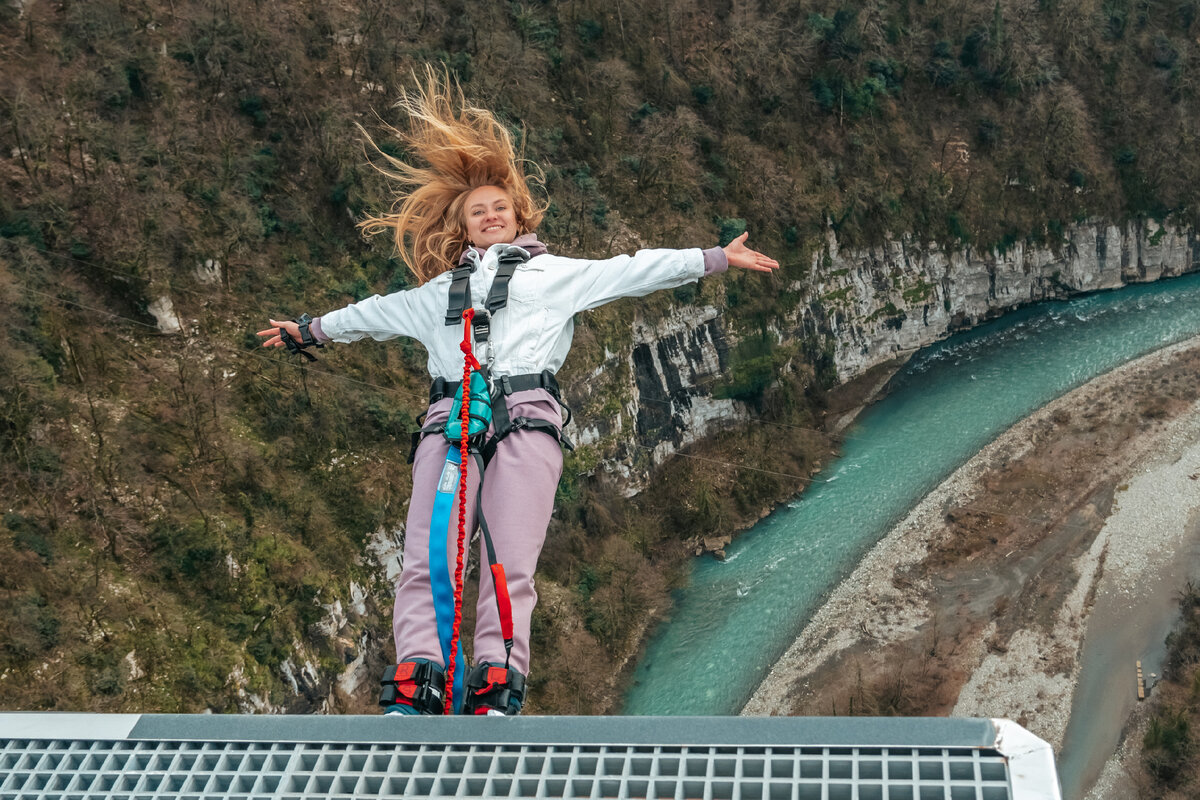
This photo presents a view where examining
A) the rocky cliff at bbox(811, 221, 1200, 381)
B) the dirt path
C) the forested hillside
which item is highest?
the forested hillside

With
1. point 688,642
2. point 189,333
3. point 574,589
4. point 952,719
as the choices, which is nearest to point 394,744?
point 952,719

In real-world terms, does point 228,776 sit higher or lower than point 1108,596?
higher

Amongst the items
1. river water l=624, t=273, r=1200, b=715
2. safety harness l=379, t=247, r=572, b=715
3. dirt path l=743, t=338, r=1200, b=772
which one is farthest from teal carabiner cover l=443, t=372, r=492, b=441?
river water l=624, t=273, r=1200, b=715

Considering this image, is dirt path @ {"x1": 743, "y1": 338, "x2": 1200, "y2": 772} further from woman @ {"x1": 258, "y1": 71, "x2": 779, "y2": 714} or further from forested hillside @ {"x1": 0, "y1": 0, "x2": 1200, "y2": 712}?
woman @ {"x1": 258, "y1": 71, "x2": 779, "y2": 714}

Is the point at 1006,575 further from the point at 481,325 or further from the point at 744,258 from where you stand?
the point at 481,325

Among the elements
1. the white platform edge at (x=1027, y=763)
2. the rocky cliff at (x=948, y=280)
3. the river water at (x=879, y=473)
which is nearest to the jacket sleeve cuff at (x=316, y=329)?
the white platform edge at (x=1027, y=763)

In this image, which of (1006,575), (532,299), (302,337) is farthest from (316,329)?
(1006,575)

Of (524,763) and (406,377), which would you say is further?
(406,377)

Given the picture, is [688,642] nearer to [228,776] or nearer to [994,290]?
[994,290]
